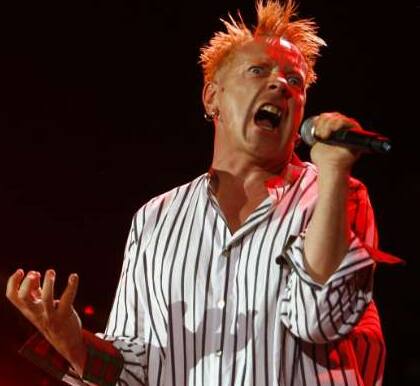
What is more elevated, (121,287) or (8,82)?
(8,82)

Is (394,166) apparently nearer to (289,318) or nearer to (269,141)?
(269,141)

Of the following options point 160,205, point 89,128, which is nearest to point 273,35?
point 160,205

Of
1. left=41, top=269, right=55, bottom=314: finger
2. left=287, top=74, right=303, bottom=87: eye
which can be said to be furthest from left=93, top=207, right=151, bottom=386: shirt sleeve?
left=287, top=74, right=303, bottom=87: eye

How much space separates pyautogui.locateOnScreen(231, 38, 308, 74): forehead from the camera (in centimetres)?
221

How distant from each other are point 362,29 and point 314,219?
1812 mm

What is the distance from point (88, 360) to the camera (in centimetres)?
203

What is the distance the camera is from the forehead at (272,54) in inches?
86.9

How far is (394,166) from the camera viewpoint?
3.45 meters

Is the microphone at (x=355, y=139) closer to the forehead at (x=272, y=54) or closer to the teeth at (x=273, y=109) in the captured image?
the teeth at (x=273, y=109)

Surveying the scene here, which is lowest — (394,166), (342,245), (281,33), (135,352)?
(135,352)

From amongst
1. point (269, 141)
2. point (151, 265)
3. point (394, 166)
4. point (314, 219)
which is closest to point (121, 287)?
point (151, 265)

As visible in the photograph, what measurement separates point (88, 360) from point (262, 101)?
71 centimetres

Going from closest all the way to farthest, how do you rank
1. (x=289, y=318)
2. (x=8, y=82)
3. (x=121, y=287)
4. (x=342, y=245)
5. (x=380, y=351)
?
(x=342, y=245)
(x=289, y=318)
(x=380, y=351)
(x=121, y=287)
(x=8, y=82)

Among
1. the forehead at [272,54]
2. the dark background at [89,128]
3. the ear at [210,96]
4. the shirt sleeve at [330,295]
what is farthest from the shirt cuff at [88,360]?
the dark background at [89,128]
